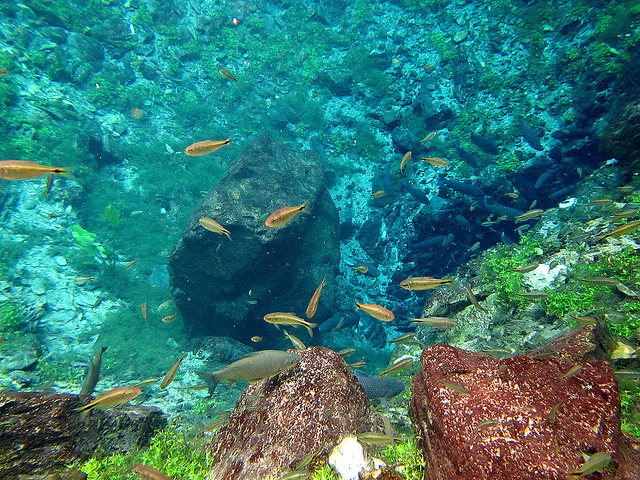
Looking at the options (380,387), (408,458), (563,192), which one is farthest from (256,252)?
(563,192)

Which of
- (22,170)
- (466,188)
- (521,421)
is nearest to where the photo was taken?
(521,421)

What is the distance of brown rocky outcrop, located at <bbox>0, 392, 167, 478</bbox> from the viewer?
268 cm

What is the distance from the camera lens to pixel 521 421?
187 cm

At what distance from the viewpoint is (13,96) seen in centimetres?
1067

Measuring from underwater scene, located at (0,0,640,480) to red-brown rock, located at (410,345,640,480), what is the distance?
15 mm

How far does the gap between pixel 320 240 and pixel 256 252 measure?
3.14m

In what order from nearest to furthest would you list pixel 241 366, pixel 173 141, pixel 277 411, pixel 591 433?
pixel 591 433
pixel 241 366
pixel 277 411
pixel 173 141

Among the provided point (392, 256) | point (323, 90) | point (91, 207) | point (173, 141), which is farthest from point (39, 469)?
point (323, 90)

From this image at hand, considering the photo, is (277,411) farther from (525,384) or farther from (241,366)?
(525,384)

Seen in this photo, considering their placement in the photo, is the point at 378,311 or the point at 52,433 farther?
the point at 378,311

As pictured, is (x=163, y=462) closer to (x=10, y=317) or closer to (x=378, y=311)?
(x=378, y=311)

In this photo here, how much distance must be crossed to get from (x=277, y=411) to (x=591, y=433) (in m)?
2.66

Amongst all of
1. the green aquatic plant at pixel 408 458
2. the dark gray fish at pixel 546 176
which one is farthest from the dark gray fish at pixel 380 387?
the dark gray fish at pixel 546 176

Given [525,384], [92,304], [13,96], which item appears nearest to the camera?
[525,384]
